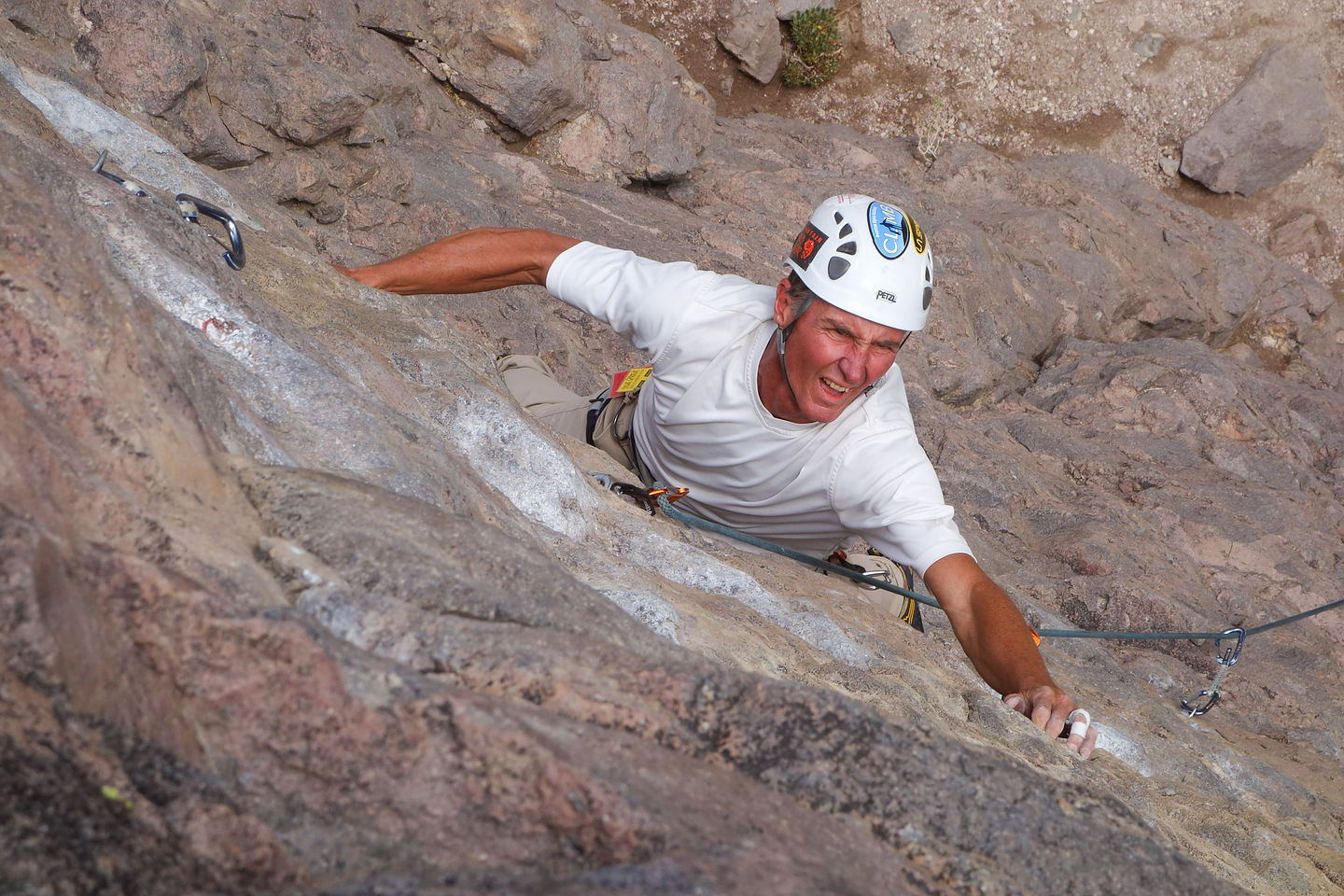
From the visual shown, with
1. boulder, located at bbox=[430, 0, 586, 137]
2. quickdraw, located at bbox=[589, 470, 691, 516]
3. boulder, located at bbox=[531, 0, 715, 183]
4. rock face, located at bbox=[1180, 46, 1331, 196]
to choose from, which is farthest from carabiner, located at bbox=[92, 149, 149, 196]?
rock face, located at bbox=[1180, 46, 1331, 196]

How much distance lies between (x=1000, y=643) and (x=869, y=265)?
1.51 metres

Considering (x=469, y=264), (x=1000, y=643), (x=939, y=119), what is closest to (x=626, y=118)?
(x=469, y=264)

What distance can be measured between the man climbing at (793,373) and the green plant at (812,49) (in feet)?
34.3

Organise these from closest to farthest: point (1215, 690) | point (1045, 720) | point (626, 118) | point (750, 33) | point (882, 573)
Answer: point (1045, 720)
point (882, 573)
point (1215, 690)
point (626, 118)
point (750, 33)

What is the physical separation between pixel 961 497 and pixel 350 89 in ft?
14.7

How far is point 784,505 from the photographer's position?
4574 mm

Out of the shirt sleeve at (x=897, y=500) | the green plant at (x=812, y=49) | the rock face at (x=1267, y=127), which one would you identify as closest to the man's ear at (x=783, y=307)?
the shirt sleeve at (x=897, y=500)

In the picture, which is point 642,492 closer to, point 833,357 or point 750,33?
point 833,357

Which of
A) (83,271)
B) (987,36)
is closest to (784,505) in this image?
(83,271)

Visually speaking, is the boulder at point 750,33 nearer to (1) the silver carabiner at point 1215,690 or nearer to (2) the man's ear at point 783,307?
(2) the man's ear at point 783,307

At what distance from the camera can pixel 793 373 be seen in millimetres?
4250

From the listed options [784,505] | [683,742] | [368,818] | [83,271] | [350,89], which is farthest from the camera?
[350,89]

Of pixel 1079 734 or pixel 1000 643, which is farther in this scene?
pixel 1000 643

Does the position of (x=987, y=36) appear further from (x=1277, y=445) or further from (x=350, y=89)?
(x=350, y=89)
